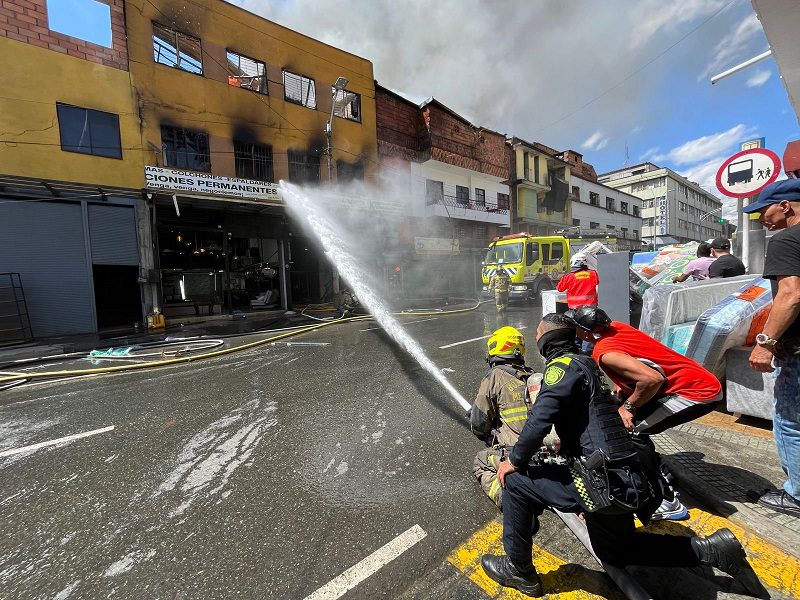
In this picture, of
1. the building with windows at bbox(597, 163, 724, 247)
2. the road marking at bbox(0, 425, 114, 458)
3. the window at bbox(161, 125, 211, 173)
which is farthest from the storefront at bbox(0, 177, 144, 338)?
the building with windows at bbox(597, 163, 724, 247)

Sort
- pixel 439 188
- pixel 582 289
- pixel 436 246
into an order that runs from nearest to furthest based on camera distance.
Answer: pixel 582 289, pixel 436 246, pixel 439 188

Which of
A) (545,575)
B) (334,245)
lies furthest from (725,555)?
(334,245)

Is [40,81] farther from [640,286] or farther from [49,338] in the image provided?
[640,286]

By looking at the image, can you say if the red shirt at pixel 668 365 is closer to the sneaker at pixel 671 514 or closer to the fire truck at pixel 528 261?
the sneaker at pixel 671 514

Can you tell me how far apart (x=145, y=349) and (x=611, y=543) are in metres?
9.48

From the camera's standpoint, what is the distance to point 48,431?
13.3 feet

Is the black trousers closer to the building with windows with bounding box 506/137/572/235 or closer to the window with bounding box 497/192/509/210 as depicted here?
the window with bounding box 497/192/509/210

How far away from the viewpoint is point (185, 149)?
13484 mm

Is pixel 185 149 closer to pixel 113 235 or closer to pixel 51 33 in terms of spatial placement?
pixel 113 235

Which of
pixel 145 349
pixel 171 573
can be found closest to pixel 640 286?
pixel 171 573

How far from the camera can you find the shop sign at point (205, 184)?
12.1 meters

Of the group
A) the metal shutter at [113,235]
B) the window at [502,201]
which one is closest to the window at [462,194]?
the window at [502,201]

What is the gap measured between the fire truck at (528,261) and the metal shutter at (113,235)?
1322cm

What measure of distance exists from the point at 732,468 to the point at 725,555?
4.86 ft
